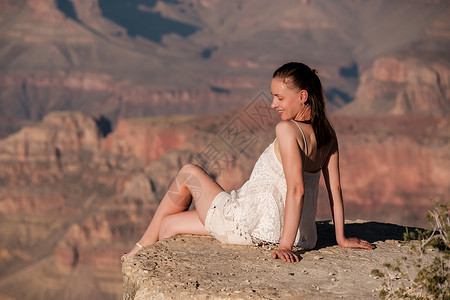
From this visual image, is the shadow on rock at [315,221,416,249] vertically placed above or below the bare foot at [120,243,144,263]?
above

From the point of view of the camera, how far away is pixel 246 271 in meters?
4.89

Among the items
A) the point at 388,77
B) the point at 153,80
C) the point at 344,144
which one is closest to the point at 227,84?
the point at 153,80

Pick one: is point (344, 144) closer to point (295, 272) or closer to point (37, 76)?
point (295, 272)

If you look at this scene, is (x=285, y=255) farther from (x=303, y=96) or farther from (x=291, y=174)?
(x=303, y=96)

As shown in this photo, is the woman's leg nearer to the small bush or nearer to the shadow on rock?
the shadow on rock

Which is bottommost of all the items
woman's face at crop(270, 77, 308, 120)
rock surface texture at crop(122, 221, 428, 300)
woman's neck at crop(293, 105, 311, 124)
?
rock surface texture at crop(122, 221, 428, 300)

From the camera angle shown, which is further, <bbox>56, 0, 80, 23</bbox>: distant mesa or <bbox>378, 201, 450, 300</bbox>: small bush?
<bbox>56, 0, 80, 23</bbox>: distant mesa

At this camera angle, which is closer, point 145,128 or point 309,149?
point 309,149

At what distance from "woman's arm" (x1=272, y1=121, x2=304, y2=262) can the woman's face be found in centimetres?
22

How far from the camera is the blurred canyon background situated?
4794 centimetres

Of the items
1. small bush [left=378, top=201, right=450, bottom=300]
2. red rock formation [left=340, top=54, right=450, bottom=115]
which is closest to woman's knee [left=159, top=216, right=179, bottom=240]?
small bush [left=378, top=201, right=450, bottom=300]

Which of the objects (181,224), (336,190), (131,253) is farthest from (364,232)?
(131,253)

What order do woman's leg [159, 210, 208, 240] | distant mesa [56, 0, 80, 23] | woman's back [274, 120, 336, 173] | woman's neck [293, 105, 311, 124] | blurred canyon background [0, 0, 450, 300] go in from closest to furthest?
1. woman's back [274, 120, 336, 173]
2. woman's neck [293, 105, 311, 124]
3. woman's leg [159, 210, 208, 240]
4. blurred canyon background [0, 0, 450, 300]
5. distant mesa [56, 0, 80, 23]

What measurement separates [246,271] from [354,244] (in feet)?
4.17
